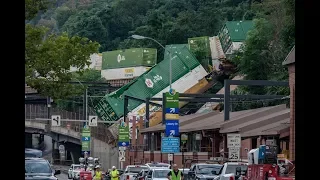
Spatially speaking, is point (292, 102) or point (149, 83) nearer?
point (292, 102)

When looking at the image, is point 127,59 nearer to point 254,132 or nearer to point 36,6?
point 254,132

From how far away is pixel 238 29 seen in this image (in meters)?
111

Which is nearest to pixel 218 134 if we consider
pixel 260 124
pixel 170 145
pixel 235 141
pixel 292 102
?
pixel 260 124

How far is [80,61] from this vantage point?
31.2 metres

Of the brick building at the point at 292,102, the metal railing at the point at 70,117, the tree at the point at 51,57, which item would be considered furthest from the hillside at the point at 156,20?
the tree at the point at 51,57

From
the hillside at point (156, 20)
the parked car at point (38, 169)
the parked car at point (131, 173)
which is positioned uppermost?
the hillside at point (156, 20)

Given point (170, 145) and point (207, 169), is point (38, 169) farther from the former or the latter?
point (170, 145)

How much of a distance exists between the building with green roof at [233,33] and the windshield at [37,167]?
266ft

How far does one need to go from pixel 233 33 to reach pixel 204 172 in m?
75.8

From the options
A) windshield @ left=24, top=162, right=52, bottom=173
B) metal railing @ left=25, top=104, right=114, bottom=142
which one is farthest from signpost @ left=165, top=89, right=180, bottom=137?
metal railing @ left=25, top=104, right=114, bottom=142

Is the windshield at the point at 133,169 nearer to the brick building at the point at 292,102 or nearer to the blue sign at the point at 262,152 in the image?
the brick building at the point at 292,102

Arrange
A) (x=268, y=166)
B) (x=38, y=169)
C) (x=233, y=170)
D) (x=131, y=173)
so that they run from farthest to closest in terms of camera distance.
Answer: (x=131, y=173) < (x=233, y=170) < (x=268, y=166) < (x=38, y=169)

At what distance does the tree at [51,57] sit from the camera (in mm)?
28984
